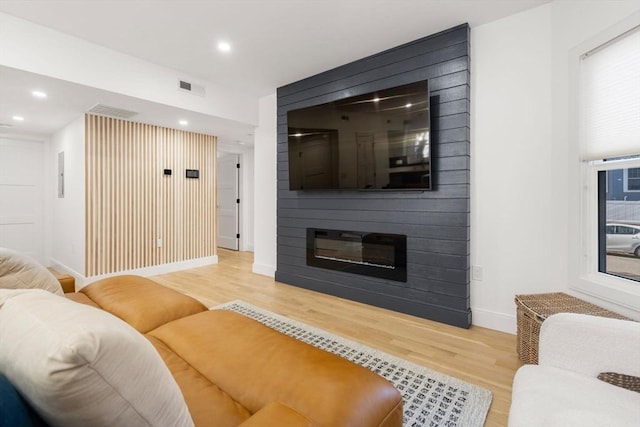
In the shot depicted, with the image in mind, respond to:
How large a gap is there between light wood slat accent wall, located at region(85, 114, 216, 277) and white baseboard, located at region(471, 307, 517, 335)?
4.31 meters

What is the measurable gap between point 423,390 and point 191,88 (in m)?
3.98

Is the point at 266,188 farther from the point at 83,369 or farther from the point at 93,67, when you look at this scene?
the point at 83,369

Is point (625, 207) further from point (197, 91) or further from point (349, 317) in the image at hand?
point (197, 91)

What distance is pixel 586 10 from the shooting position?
2.13 meters

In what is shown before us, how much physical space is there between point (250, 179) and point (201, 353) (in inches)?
225

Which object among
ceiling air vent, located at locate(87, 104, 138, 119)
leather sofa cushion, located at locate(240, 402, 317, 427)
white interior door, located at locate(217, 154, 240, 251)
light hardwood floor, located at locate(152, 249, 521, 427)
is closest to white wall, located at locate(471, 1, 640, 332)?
light hardwood floor, located at locate(152, 249, 521, 427)

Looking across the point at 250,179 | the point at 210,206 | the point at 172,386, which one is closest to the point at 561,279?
the point at 172,386

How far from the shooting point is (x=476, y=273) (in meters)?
2.82

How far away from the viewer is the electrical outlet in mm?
2801

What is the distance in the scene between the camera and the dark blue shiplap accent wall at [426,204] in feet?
9.09

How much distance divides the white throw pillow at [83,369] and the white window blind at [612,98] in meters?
2.58

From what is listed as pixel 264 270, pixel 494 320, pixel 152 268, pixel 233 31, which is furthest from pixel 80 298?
pixel 494 320

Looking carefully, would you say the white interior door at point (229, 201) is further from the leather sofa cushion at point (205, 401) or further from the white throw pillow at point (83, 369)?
the white throw pillow at point (83, 369)

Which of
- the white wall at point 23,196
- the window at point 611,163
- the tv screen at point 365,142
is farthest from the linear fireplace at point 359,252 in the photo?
the white wall at point 23,196
